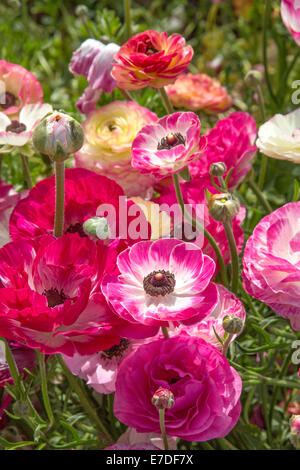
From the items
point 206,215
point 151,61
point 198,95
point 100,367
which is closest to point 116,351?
point 100,367

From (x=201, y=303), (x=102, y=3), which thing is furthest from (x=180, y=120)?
(x=102, y=3)

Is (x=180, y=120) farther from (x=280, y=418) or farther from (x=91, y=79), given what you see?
(x=280, y=418)

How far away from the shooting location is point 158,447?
491 mm

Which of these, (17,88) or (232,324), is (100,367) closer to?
(232,324)

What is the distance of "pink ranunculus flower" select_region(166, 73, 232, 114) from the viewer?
31.3 inches

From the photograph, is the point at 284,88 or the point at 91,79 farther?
the point at 284,88

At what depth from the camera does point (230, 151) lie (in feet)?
1.87

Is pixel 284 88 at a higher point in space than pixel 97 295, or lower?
lower

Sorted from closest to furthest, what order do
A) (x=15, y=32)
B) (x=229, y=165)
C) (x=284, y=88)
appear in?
(x=229, y=165), (x=284, y=88), (x=15, y=32)

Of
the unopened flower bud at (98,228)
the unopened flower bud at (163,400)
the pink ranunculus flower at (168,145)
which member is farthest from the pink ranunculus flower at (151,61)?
the unopened flower bud at (163,400)

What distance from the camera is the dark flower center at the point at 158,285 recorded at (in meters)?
0.46

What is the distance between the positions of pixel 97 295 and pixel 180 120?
17 centimetres

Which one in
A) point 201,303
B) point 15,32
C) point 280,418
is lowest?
point 280,418

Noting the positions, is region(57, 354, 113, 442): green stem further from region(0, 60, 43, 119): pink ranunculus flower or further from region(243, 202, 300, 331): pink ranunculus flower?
region(0, 60, 43, 119): pink ranunculus flower
